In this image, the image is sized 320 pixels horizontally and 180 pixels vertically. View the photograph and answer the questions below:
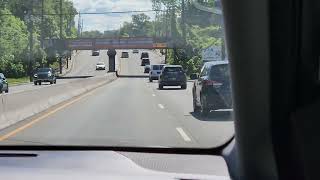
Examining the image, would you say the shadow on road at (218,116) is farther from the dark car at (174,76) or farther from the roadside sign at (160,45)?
the roadside sign at (160,45)

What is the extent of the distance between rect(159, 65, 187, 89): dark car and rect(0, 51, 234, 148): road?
0.53 feet

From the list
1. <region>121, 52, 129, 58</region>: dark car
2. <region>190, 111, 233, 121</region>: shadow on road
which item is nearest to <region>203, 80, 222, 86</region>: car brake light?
<region>190, 111, 233, 121</region>: shadow on road

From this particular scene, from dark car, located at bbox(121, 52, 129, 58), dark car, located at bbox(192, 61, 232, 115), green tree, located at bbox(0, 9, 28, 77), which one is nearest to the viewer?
dark car, located at bbox(192, 61, 232, 115)

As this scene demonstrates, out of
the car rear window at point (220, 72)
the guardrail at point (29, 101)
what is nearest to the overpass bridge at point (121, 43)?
the car rear window at point (220, 72)

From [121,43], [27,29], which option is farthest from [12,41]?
[121,43]

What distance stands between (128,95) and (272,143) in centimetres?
1285

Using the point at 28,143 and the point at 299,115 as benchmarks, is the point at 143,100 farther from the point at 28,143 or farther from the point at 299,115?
the point at 299,115

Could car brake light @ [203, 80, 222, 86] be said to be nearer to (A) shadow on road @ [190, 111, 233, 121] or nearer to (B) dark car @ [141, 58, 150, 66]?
(A) shadow on road @ [190, 111, 233, 121]

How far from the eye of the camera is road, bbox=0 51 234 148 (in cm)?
548

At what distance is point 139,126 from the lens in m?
8.63

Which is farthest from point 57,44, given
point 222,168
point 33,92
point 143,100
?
point 33,92

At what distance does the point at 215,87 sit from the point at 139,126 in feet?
10.4

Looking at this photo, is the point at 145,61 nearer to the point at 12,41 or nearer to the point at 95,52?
the point at 95,52

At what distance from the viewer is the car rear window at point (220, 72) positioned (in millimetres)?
4514
